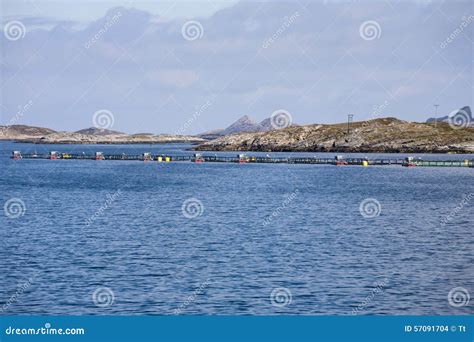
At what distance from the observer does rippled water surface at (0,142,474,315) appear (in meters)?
39.5

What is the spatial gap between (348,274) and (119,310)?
638 inches

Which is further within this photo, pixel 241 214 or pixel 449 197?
pixel 449 197

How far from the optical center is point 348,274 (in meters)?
46.3

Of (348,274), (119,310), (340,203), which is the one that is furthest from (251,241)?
(340,203)

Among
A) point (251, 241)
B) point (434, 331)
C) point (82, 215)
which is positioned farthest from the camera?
point (82, 215)

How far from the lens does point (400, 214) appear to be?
8306 cm

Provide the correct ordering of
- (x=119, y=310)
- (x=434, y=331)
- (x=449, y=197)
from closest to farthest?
(x=434, y=331) → (x=119, y=310) → (x=449, y=197)

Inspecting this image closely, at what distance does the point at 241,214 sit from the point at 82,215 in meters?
18.6

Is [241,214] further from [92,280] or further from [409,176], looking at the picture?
[409,176]

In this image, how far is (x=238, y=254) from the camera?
53719mm

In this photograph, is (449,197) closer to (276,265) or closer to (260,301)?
(276,265)

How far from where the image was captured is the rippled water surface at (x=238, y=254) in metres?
39.5

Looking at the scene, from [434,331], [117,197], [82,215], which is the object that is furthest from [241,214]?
[434,331]

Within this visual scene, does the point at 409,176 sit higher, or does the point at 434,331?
the point at 409,176
